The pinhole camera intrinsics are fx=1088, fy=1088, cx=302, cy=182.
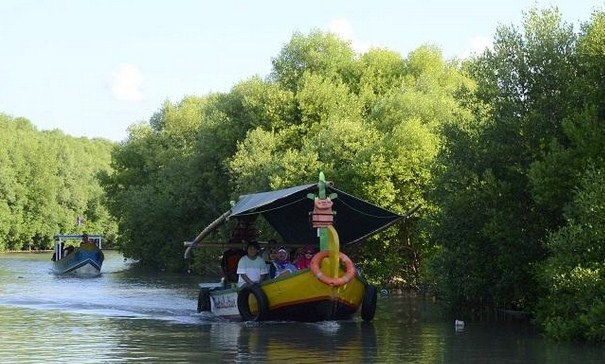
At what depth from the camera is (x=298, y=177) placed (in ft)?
153

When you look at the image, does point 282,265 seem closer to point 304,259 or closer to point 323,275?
point 304,259

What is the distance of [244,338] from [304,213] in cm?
777

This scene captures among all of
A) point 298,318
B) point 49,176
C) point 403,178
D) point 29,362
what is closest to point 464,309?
point 298,318

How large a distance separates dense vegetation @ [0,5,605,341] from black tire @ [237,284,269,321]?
4.95 m

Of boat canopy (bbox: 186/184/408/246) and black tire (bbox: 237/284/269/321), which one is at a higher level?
boat canopy (bbox: 186/184/408/246)

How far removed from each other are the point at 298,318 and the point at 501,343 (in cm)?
579

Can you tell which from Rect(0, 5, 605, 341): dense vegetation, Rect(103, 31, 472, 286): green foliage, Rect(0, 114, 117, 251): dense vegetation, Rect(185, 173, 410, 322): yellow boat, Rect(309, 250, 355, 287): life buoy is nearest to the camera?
Rect(0, 5, 605, 341): dense vegetation

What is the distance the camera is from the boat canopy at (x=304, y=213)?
1070 inches

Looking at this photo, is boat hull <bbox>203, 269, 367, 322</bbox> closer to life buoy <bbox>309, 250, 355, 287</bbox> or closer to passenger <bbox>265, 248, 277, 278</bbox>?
life buoy <bbox>309, 250, 355, 287</bbox>

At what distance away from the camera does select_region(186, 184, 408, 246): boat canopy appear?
27188 millimetres

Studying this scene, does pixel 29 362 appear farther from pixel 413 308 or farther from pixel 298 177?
pixel 298 177

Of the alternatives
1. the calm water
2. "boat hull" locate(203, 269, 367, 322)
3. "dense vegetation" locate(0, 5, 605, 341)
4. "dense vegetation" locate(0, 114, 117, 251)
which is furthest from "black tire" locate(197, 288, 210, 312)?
"dense vegetation" locate(0, 114, 117, 251)

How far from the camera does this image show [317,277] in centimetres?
2508

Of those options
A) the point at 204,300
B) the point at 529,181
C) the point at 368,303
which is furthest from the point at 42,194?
the point at 529,181
